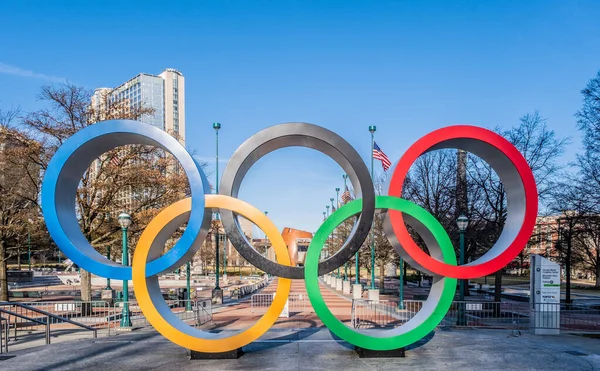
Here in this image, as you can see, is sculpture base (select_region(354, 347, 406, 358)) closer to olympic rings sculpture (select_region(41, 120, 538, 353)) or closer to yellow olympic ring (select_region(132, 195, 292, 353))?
olympic rings sculpture (select_region(41, 120, 538, 353))

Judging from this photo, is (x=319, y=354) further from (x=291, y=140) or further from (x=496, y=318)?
(x=496, y=318)

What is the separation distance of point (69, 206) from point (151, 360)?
436cm

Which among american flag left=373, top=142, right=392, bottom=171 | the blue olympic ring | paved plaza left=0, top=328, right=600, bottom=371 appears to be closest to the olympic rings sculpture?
the blue olympic ring

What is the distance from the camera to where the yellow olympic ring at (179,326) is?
1042 centimetres

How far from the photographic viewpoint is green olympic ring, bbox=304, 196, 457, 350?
10547 millimetres

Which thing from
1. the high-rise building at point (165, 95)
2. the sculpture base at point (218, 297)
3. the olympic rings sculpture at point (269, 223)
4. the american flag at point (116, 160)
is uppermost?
the high-rise building at point (165, 95)

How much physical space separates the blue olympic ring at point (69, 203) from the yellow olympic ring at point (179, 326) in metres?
0.29

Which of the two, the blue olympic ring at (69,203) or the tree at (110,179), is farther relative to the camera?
the tree at (110,179)

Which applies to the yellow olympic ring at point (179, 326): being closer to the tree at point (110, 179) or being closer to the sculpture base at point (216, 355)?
the sculpture base at point (216, 355)

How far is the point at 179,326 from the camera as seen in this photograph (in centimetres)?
1075

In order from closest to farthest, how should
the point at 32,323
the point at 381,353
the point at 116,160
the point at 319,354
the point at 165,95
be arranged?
the point at 381,353, the point at 319,354, the point at 32,323, the point at 116,160, the point at 165,95

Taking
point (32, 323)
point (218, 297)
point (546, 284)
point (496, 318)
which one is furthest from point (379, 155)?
point (32, 323)

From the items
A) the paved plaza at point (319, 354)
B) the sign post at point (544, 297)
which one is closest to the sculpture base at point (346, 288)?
the sign post at point (544, 297)

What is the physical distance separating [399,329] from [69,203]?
8.95 metres
